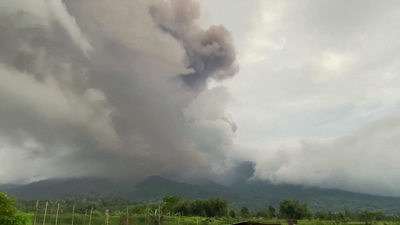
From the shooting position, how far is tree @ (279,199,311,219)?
8575 cm

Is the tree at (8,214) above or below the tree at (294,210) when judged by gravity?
above

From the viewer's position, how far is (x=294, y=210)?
87.2 meters

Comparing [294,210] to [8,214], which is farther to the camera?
[294,210]

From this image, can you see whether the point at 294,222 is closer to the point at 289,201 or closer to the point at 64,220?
the point at 64,220

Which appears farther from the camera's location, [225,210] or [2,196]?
[225,210]

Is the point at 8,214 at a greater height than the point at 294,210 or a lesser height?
greater

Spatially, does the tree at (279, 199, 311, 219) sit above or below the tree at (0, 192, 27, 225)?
below

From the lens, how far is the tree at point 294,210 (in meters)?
85.8

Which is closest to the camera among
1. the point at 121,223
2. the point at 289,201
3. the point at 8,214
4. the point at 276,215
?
the point at 8,214

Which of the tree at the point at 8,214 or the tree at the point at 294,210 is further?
the tree at the point at 294,210

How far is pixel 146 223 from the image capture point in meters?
43.0

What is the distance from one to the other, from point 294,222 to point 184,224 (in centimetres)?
3803

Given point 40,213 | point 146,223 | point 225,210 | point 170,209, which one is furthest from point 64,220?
point 225,210

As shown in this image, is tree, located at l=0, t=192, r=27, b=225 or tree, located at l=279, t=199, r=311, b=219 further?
tree, located at l=279, t=199, r=311, b=219
